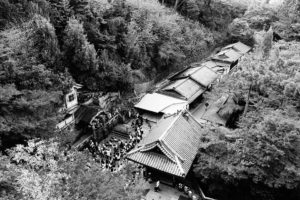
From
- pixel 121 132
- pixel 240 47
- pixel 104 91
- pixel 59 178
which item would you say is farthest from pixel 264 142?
pixel 240 47

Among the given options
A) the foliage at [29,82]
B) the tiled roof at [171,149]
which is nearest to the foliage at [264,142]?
the tiled roof at [171,149]

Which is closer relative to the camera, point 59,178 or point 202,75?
point 59,178

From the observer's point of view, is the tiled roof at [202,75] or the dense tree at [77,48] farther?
the tiled roof at [202,75]

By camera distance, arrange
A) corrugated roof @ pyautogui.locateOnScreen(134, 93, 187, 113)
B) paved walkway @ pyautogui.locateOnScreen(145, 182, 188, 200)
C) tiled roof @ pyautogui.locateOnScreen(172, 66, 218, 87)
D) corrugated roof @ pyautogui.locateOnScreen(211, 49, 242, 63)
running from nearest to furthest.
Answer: paved walkway @ pyautogui.locateOnScreen(145, 182, 188, 200)
corrugated roof @ pyautogui.locateOnScreen(134, 93, 187, 113)
tiled roof @ pyautogui.locateOnScreen(172, 66, 218, 87)
corrugated roof @ pyautogui.locateOnScreen(211, 49, 242, 63)

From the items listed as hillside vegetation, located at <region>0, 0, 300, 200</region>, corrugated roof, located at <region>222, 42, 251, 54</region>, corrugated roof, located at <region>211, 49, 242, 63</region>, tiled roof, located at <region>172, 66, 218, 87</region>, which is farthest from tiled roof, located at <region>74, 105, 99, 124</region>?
corrugated roof, located at <region>222, 42, 251, 54</region>

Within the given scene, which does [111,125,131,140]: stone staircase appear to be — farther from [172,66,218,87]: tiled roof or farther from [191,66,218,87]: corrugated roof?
[191,66,218,87]: corrugated roof

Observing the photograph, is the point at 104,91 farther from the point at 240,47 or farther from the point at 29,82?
the point at 240,47

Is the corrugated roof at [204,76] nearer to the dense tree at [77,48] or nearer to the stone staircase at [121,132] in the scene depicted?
the stone staircase at [121,132]
